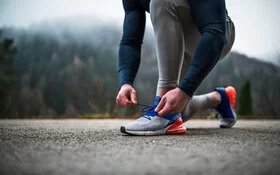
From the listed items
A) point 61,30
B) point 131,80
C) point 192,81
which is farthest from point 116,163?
point 61,30

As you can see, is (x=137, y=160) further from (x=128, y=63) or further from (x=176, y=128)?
(x=128, y=63)

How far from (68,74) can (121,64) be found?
4.13 meters

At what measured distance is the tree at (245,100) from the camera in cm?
408

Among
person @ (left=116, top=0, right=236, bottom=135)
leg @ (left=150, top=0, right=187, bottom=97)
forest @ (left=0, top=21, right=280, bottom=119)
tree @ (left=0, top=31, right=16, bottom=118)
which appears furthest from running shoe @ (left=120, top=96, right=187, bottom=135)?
tree @ (left=0, top=31, right=16, bottom=118)

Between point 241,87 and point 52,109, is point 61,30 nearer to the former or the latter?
point 52,109

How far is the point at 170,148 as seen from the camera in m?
0.81

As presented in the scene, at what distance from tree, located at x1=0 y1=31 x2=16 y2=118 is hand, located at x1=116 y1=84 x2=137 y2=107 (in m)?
3.18

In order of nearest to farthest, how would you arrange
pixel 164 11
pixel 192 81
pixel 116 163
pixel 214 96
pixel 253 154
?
pixel 116 163 → pixel 253 154 → pixel 192 81 → pixel 164 11 → pixel 214 96

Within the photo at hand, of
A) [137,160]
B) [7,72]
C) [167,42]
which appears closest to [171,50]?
[167,42]

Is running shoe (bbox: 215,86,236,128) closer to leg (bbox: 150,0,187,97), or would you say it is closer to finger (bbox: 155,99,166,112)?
leg (bbox: 150,0,187,97)

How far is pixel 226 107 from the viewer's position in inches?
73.3

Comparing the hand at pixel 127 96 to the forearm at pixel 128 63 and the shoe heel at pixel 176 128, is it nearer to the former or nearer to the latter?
the forearm at pixel 128 63

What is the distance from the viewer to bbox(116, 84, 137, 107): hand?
1.22m

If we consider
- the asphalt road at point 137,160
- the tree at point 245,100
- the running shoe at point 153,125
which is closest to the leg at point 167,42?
the running shoe at point 153,125
